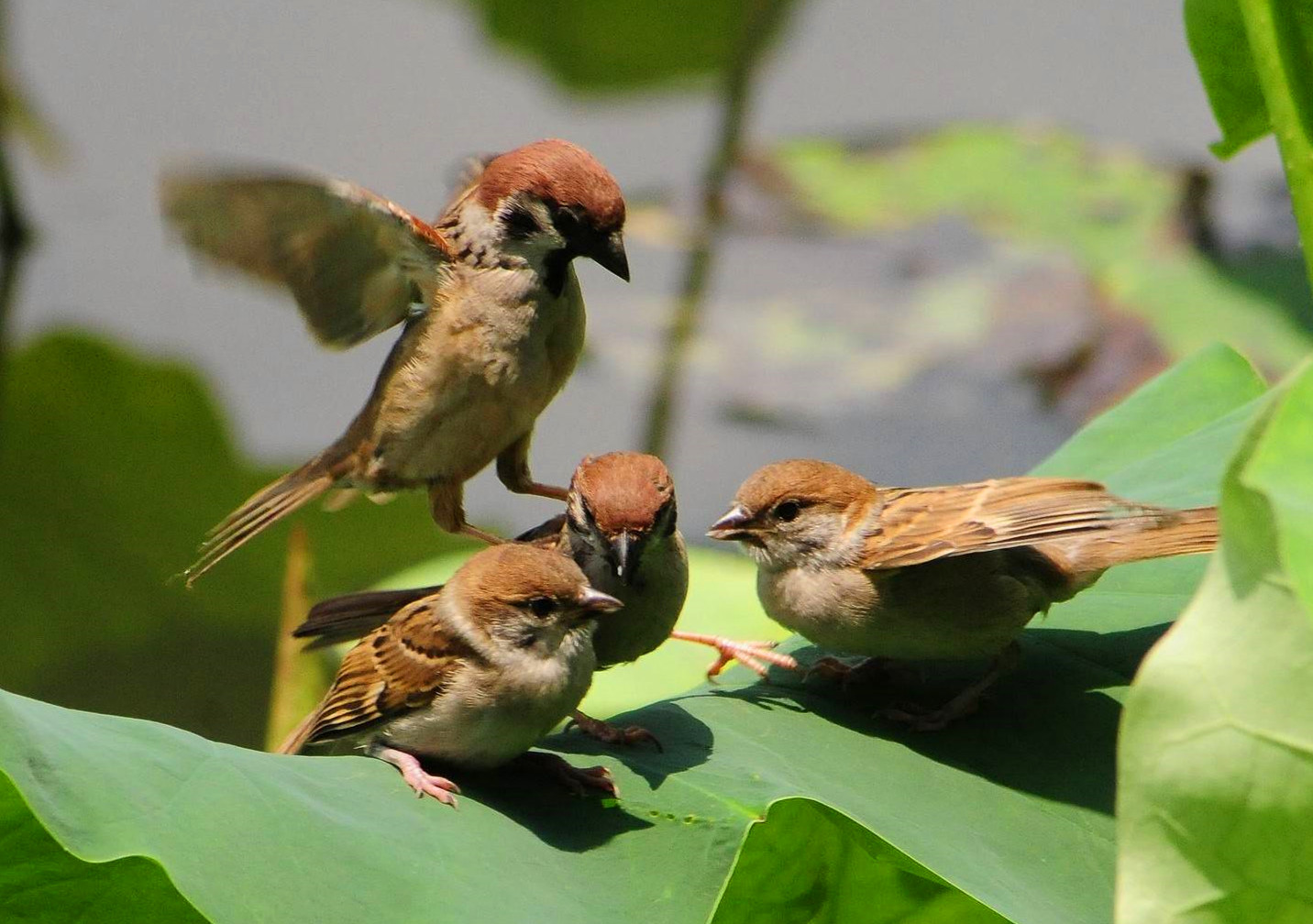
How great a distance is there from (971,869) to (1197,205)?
18.8 feet

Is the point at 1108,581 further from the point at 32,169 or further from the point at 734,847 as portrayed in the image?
the point at 32,169

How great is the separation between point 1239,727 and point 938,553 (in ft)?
3.79

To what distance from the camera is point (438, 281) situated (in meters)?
3.17

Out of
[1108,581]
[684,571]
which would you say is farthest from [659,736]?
[1108,581]

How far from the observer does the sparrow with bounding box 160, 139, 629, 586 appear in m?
2.94

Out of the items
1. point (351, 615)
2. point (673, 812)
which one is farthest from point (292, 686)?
point (673, 812)

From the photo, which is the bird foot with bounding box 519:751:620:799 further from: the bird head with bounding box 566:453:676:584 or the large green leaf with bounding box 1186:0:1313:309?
the large green leaf with bounding box 1186:0:1313:309

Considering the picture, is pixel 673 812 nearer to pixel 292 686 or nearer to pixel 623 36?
pixel 292 686

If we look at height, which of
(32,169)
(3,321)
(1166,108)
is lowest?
(3,321)

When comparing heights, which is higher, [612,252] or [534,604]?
[612,252]

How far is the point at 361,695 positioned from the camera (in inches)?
97.2

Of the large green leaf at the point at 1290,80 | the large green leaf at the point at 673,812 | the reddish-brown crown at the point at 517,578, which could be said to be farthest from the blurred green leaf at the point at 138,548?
the large green leaf at the point at 1290,80

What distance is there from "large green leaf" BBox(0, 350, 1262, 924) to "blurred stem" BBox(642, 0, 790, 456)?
14.9 ft

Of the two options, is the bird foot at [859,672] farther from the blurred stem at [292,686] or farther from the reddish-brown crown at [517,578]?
the blurred stem at [292,686]
